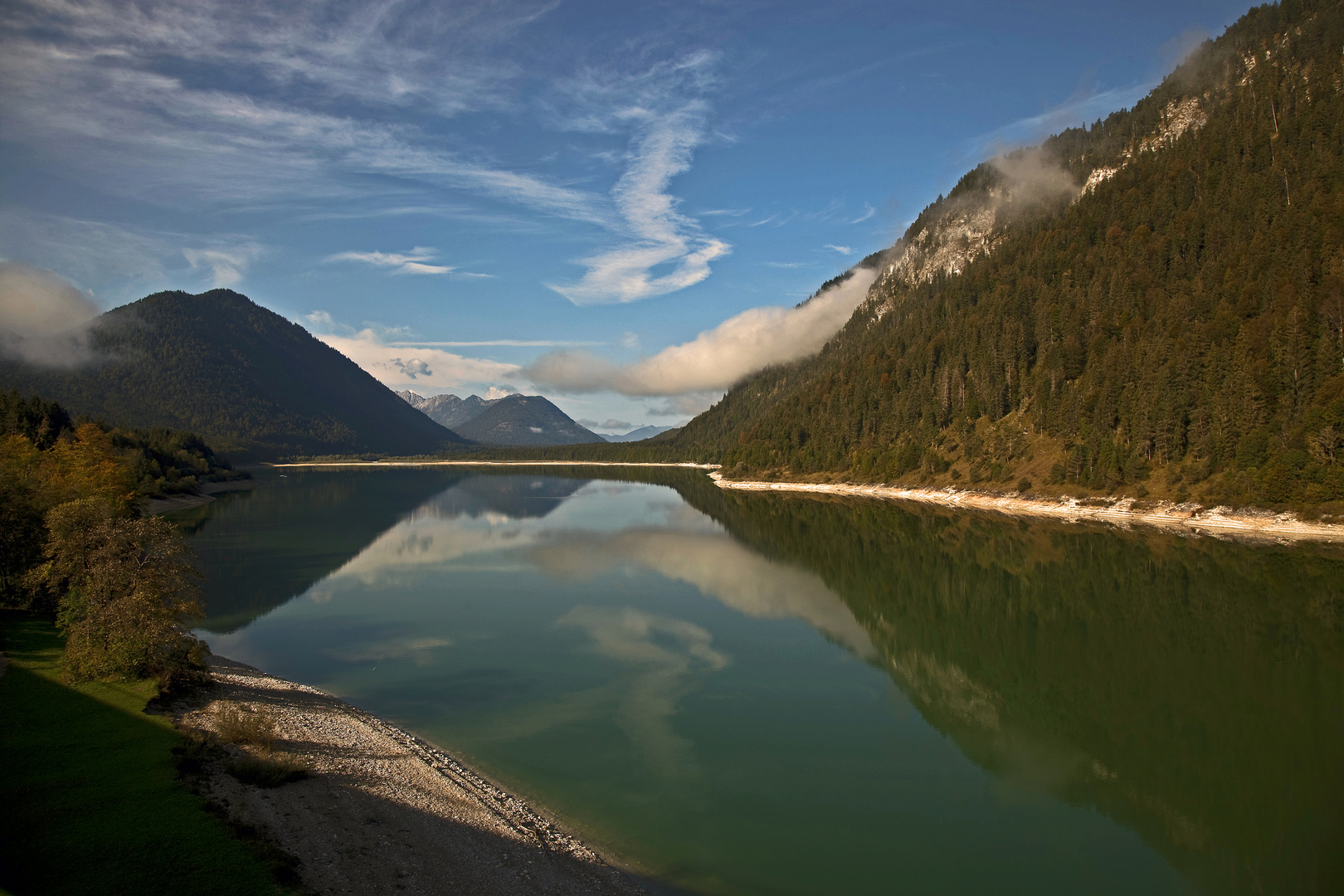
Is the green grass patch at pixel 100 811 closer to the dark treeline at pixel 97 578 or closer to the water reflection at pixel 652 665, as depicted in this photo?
the dark treeline at pixel 97 578

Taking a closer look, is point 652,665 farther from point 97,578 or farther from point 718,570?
point 718,570

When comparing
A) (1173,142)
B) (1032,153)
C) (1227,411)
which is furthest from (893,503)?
(1032,153)

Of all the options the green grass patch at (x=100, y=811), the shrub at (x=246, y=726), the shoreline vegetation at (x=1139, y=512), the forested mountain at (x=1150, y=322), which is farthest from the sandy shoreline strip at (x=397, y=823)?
the forested mountain at (x=1150, y=322)

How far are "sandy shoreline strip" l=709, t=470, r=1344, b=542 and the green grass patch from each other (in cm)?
6249

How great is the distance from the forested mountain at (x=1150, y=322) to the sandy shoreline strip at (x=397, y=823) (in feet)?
201

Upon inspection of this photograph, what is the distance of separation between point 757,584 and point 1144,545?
29647 millimetres

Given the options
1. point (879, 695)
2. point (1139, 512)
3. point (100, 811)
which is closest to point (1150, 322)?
point (1139, 512)

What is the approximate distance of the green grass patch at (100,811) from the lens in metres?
9.30

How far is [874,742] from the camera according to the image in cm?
1903

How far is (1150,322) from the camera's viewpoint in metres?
81.0

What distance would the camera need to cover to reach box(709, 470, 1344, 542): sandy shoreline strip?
4888cm

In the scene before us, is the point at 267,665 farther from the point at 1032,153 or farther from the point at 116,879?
the point at 1032,153

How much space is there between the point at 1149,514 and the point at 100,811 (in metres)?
71.9

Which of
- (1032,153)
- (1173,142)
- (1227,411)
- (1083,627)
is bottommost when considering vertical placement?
(1083,627)
